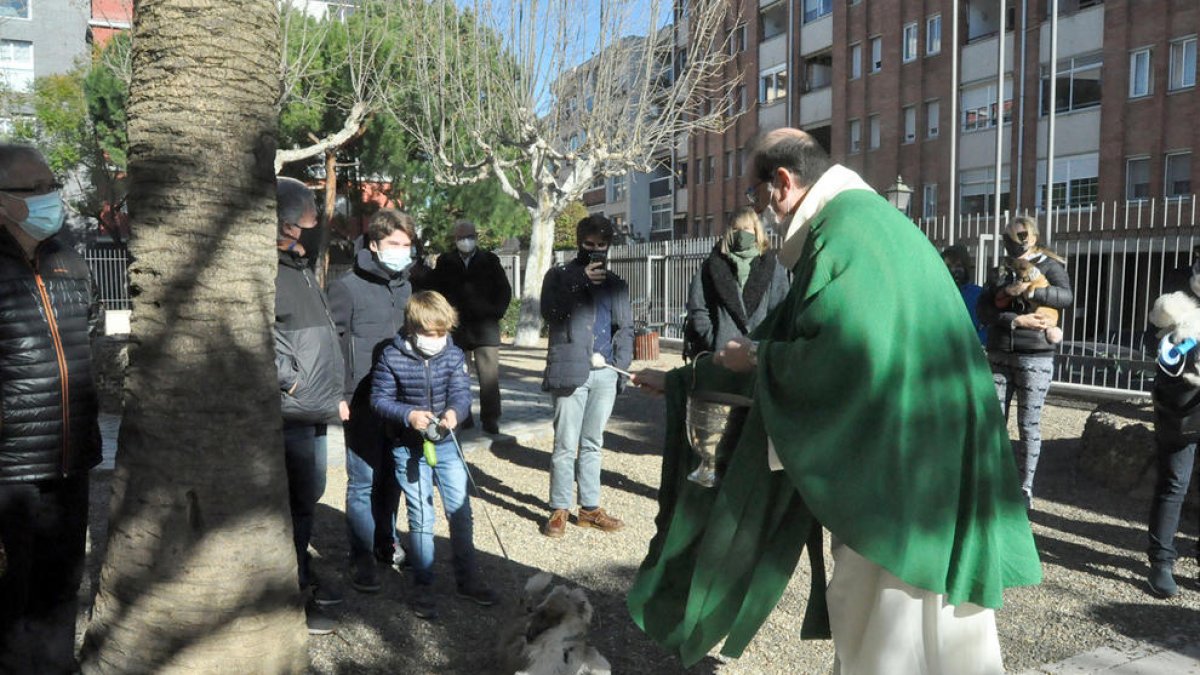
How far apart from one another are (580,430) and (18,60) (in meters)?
52.0

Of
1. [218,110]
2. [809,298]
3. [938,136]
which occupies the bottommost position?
[809,298]

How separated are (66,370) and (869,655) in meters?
2.69

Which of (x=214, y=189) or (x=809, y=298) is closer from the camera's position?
(x=809, y=298)

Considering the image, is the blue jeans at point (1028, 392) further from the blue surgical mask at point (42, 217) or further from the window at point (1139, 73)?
the window at point (1139, 73)

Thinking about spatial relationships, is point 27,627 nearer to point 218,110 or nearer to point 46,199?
point 46,199

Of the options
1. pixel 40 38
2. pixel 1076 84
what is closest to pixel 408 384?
pixel 1076 84

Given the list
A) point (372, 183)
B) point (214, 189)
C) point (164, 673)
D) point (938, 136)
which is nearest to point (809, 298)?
point (214, 189)

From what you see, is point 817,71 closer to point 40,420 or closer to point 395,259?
point 395,259

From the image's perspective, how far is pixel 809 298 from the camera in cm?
272

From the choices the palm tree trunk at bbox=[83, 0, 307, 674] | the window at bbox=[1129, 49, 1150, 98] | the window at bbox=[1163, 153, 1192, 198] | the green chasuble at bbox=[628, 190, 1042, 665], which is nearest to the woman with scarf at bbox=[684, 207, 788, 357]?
the green chasuble at bbox=[628, 190, 1042, 665]

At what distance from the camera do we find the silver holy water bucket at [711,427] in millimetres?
3160

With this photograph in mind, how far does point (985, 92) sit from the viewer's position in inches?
1185

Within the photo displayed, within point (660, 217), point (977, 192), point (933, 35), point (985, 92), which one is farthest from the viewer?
point (660, 217)

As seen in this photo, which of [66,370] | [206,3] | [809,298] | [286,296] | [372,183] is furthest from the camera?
[372,183]
